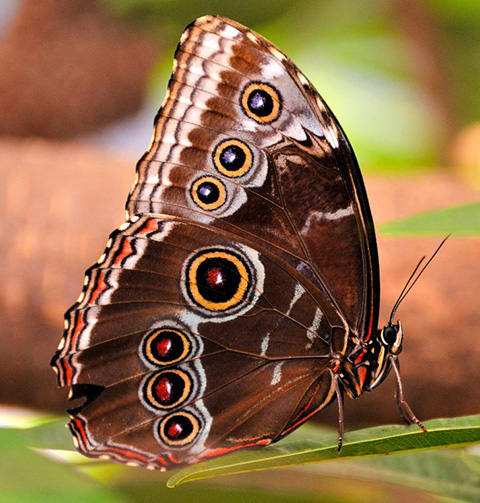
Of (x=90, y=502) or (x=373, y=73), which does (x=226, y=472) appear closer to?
(x=90, y=502)

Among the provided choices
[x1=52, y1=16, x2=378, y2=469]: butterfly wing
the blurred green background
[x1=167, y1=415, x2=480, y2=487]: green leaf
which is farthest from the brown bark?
[x1=167, y1=415, x2=480, y2=487]: green leaf

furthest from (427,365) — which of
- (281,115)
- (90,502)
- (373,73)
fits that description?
(373,73)

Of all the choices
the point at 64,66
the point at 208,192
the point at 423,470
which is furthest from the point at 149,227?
the point at 64,66

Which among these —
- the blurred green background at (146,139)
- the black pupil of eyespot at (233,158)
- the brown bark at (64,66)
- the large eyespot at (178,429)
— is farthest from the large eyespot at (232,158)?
the brown bark at (64,66)

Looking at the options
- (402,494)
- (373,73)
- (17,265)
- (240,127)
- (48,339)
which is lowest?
(402,494)

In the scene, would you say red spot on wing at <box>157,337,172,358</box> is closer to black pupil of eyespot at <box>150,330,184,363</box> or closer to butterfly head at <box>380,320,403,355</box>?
black pupil of eyespot at <box>150,330,184,363</box>

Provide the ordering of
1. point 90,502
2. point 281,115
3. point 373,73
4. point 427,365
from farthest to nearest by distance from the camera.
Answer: point 373,73
point 427,365
point 281,115
point 90,502

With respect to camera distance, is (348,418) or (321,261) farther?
(348,418)
